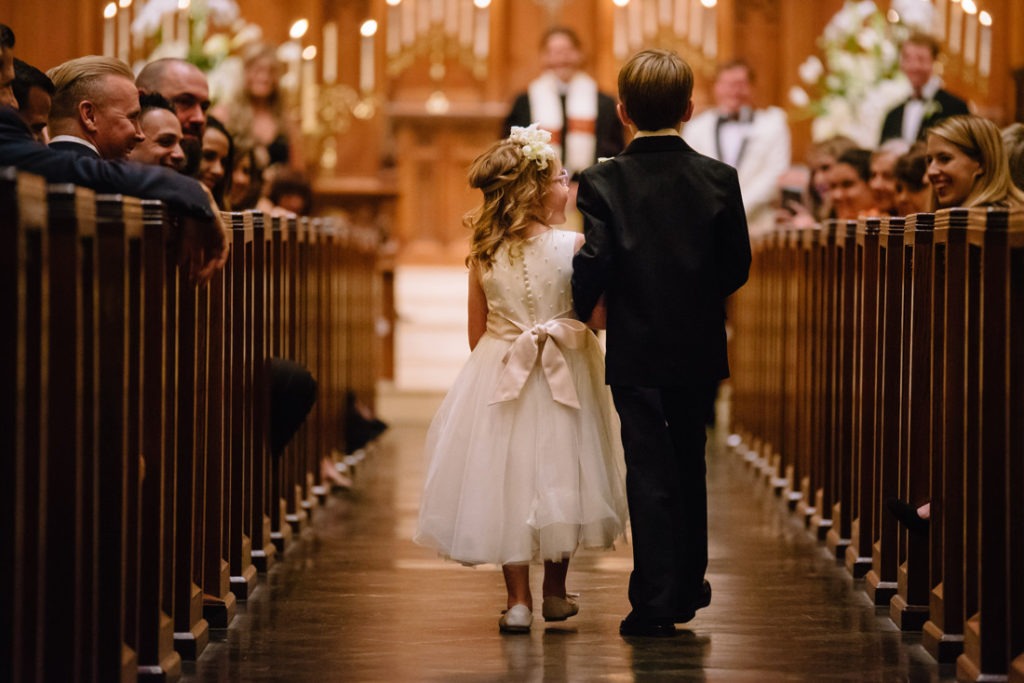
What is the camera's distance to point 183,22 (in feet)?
37.6

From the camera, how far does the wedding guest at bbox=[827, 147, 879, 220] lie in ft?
23.2

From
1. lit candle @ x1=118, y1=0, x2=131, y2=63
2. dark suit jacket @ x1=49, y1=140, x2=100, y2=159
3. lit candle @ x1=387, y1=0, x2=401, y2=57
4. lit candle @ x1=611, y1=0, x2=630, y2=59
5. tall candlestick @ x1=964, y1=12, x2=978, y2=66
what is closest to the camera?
dark suit jacket @ x1=49, y1=140, x2=100, y2=159

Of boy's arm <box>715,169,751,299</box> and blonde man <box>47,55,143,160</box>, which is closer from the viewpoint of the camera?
blonde man <box>47,55,143,160</box>

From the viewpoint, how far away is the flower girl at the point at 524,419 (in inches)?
170

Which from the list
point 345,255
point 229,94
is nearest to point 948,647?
point 345,255

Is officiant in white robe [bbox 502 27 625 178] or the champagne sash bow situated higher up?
officiant in white robe [bbox 502 27 625 178]

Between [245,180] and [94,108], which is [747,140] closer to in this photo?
[245,180]

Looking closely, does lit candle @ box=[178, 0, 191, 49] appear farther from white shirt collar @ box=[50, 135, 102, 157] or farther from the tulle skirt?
the tulle skirt

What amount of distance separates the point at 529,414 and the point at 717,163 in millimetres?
764

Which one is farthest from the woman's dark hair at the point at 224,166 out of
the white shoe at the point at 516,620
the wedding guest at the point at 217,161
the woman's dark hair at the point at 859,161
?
the woman's dark hair at the point at 859,161

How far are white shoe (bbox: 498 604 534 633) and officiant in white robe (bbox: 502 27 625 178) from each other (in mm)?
5513

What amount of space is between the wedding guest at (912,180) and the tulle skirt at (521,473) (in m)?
1.99

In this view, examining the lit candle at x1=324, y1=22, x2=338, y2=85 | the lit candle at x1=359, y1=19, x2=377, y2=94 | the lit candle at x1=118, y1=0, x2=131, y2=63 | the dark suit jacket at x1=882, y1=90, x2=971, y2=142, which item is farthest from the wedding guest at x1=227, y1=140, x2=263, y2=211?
the lit candle at x1=359, y1=19, x2=377, y2=94

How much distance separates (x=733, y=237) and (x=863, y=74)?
6112mm
